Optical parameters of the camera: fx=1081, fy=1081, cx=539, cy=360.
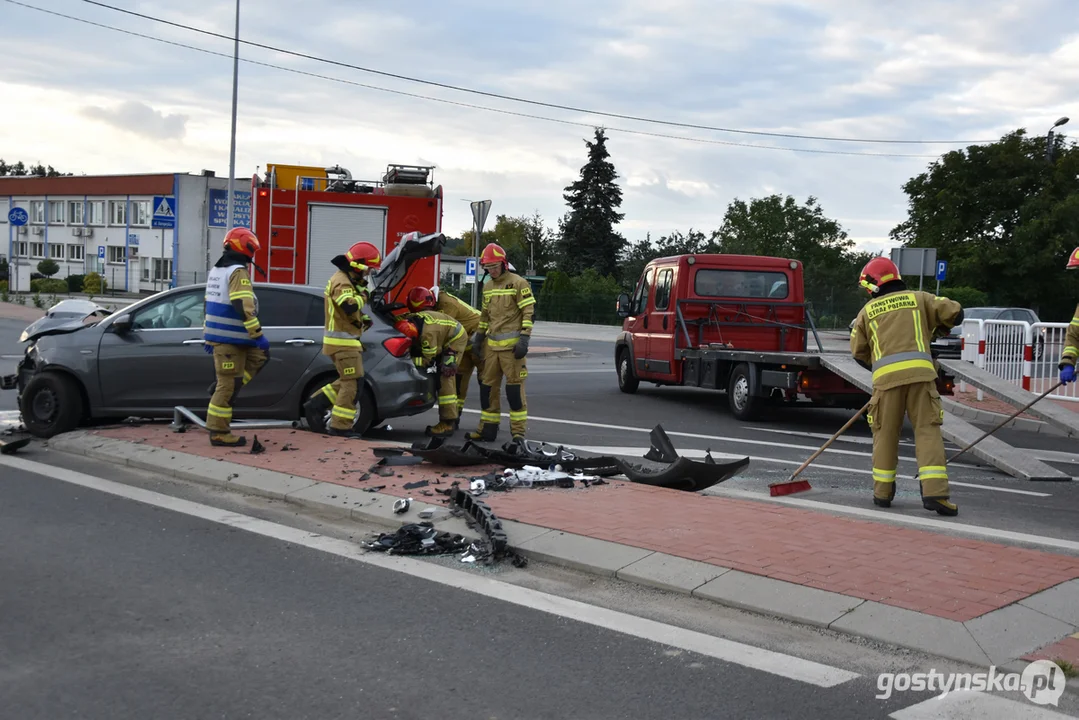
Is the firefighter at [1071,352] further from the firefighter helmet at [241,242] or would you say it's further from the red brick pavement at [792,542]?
the firefighter helmet at [241,242]

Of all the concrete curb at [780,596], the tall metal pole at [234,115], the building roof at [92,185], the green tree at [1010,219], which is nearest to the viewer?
the concrete curb at [780,596]

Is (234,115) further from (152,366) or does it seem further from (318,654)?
(318,654)

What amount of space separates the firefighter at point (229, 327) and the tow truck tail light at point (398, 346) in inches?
49.6

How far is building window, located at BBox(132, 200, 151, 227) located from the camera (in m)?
67.7

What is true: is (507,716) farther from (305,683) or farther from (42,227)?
(42,227)

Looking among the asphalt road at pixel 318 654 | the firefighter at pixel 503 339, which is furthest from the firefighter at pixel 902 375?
the firefighter at pixel 503 339

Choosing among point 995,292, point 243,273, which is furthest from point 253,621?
point 995,292

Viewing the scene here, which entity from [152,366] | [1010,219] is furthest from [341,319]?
[1010,219]

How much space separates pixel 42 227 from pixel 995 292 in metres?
61.0

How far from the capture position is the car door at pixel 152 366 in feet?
32.6

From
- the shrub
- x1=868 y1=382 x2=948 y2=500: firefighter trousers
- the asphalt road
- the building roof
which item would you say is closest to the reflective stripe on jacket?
the asphalt road

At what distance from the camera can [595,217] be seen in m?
69.8

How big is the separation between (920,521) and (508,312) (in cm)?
447

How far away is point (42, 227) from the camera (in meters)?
74.4
